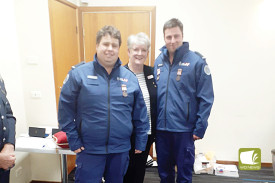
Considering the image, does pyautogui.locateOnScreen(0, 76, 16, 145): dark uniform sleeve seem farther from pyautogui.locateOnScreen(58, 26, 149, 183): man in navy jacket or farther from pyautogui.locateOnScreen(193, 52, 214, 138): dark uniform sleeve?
pyautogui.locateOnScreen(193, 52, 214, 138): dark uniform sleeve

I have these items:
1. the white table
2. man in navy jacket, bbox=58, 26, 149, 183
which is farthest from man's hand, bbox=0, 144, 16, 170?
the white table

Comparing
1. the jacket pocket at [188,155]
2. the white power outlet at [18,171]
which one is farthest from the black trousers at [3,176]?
the jacket pocket at [188,155]

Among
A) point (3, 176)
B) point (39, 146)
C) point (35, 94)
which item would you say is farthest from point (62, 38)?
point (3, 176)

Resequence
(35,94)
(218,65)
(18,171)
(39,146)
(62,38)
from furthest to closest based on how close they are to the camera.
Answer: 1. (218,65)
2. (62,38)
3. (35,94)
4. (18,171)
5. (39,146)

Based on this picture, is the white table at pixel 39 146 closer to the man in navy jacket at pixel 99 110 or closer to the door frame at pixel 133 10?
the man in navy jacket at pixel 99 110

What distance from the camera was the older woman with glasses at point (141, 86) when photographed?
5.42 ft

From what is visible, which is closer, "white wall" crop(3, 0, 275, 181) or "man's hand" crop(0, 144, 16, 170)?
"man's hand" crop(0, 144, 16, 170)

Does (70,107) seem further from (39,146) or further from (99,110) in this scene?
(39,146)

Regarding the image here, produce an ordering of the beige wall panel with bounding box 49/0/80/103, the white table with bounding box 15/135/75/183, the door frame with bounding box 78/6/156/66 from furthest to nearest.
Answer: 1. the door frame with bounding box 78/6/156/66
2. the beige wall panel with bounding box 49/0/80/103
3. the white table with bounding box 15/135/75/183

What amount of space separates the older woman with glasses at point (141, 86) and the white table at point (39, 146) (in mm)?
572

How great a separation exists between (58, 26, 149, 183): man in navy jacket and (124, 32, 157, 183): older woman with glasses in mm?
240

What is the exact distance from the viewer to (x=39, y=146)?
1.92m

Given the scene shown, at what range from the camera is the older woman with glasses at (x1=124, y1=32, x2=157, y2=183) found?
5.42ft

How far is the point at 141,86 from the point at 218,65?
145 centimetres
